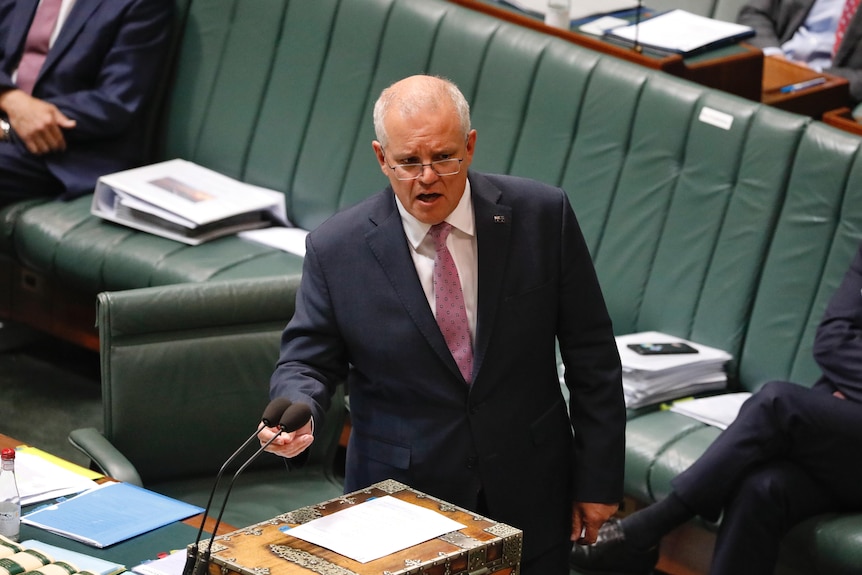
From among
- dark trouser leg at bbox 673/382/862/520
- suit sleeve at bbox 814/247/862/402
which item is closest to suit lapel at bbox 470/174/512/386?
dark trouser leg at bbox 673/382/862/520

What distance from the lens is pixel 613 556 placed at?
3592 mm

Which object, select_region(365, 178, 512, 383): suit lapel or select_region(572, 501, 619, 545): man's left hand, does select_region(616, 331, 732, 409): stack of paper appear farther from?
select_region(365, 178, 512, 383): suit lapel

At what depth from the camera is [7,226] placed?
484cm

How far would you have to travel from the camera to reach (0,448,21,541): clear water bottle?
2355 mm

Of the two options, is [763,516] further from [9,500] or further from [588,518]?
[9,500]

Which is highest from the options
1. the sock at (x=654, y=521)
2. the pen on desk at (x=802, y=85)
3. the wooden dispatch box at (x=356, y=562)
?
the pen on desk at (x=802, y=85)

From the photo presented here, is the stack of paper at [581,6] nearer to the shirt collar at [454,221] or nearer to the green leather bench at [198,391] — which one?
the green leather bench at [198,391]

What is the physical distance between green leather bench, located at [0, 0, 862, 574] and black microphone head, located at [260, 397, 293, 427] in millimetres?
1063

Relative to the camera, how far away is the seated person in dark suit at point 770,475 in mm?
3326

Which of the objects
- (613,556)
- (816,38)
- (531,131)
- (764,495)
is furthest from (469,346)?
(816,38)

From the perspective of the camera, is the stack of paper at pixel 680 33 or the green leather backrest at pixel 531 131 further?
the stack of paper at pixel 680 33

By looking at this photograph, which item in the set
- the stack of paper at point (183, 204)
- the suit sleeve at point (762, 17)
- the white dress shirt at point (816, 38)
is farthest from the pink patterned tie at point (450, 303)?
the suit sleeve at point (762, 17)

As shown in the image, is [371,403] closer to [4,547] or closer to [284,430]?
[284,430]

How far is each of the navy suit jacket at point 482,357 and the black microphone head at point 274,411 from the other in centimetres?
29
